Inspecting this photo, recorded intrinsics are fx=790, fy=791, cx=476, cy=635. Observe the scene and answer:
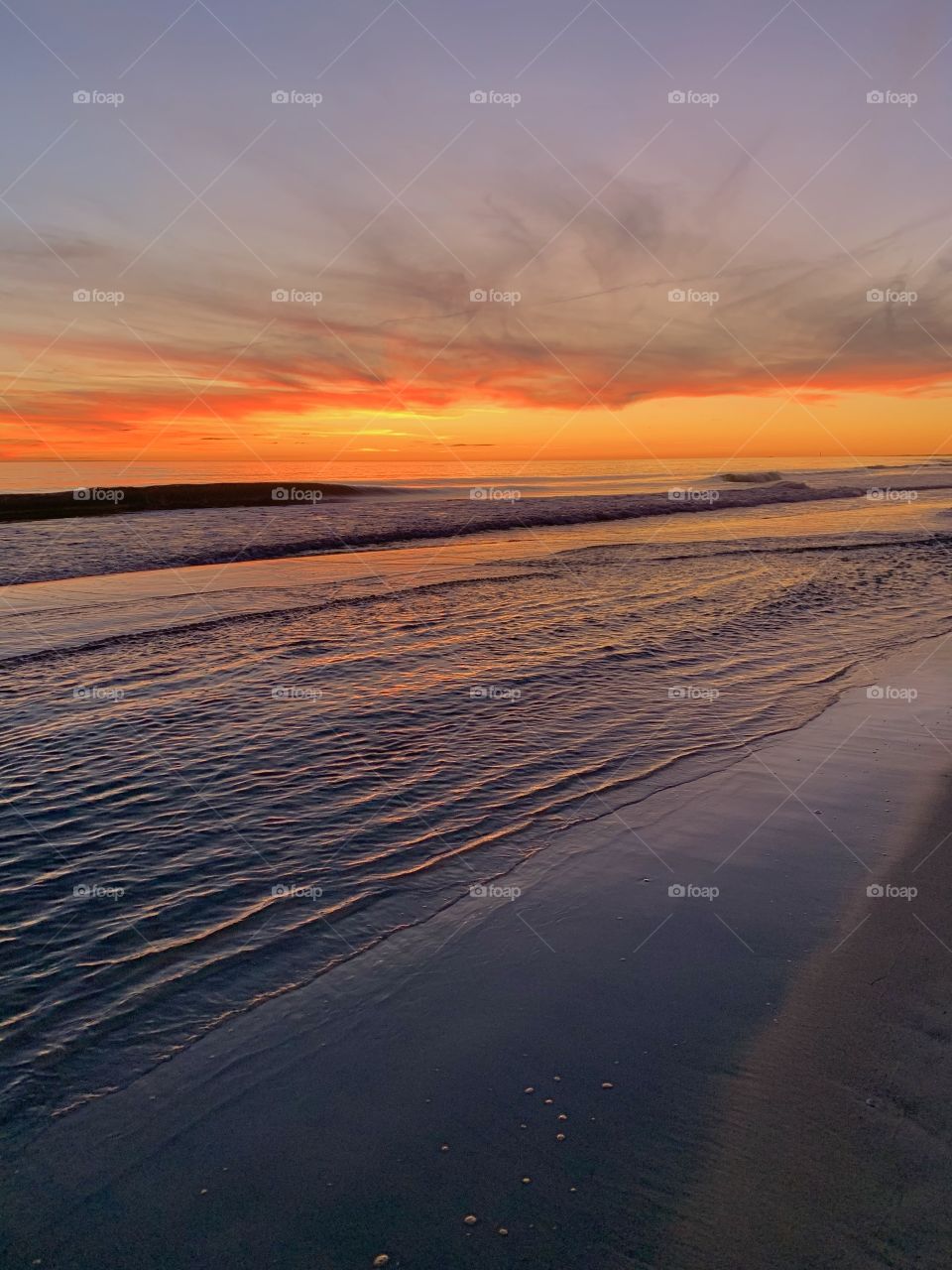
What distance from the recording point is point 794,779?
28.0 ft

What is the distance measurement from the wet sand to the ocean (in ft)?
2.03

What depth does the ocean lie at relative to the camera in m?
5.51

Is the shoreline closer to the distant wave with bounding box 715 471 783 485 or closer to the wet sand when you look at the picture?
the wet sand

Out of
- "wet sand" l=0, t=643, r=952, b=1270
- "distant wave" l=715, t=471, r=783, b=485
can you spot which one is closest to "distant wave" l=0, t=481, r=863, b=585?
A: "wet sand" l=0, t=643, r=952, b=1270

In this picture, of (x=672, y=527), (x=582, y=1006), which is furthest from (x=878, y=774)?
(x=672, y=527)

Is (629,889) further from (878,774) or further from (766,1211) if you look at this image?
(878,774)

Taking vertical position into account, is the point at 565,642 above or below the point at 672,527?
below

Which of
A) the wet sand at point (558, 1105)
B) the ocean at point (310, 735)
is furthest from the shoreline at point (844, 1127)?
the ocean at point (310, 735)

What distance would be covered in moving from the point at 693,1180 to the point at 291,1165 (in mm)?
1869

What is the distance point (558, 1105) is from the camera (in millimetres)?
4078

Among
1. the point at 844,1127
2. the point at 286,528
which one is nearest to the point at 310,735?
the point at 844,1127

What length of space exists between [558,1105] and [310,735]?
6.63 m

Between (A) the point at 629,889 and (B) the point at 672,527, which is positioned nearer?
(A) the point at 629,889

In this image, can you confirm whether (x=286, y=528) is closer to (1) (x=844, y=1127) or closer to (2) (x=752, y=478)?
(1) (x=844, y=1127)
